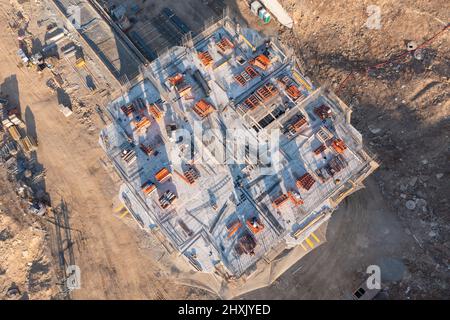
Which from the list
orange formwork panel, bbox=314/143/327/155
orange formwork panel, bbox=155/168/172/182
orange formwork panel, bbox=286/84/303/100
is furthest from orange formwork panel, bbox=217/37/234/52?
orange formwork panel, bbox=155/168/172/182

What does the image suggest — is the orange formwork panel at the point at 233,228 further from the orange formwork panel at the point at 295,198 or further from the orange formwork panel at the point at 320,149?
the orange formwork panel at the point at 320,149

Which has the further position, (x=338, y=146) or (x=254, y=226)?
(x=338, y=146)

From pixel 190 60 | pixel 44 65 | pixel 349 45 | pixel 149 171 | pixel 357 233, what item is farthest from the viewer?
pixel 44 65

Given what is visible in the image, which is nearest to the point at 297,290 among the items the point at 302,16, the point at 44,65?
the point at 302,16

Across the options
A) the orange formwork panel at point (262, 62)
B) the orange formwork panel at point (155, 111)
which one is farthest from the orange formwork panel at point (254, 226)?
the orange formwork panel at point (262, 62)

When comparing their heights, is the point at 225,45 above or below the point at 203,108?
above

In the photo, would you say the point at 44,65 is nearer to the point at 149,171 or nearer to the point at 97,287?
the point at 149,171

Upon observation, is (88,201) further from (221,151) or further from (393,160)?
(393,160)

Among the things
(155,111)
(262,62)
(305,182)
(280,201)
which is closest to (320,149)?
(305,182)
